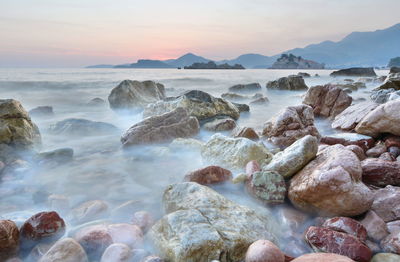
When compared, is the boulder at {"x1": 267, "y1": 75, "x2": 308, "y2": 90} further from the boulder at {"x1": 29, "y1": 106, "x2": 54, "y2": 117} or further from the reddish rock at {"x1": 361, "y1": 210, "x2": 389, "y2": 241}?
the reddish rock at {"x1": 361, "y1": 210, "x2": 389, "y2": 241}

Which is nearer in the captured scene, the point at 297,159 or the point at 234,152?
the point at 297,159

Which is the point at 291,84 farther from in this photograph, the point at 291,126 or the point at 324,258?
the point at 324,258

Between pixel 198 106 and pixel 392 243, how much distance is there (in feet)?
23.4

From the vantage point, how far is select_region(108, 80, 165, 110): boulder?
1259 centimetres

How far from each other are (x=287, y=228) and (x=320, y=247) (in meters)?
0.53

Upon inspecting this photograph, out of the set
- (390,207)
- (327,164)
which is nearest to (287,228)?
(327,164)

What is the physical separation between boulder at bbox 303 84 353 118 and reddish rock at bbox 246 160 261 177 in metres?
5.76

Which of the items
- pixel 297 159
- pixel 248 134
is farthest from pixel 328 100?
pixel 297 159

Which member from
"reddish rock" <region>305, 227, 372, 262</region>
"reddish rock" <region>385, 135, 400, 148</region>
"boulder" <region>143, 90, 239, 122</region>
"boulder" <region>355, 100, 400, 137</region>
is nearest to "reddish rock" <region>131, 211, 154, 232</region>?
"reddish rock" <region>305, 227, 372, 262</region>

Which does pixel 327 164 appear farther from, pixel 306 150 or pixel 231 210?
pixel 231 210

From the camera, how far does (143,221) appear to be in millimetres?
3275

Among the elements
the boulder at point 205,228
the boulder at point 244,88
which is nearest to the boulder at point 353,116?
the boulder at point 205,228

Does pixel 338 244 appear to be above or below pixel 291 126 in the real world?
below

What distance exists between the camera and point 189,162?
216 inches
